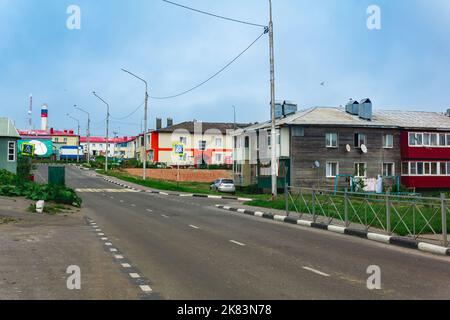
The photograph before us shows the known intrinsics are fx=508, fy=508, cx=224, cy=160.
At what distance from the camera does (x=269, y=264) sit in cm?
977

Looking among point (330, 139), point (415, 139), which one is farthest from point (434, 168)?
point (330, 139)

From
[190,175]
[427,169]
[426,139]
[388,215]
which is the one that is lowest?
[388,215]

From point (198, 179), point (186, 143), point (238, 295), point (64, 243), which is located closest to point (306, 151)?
point (198, 179)

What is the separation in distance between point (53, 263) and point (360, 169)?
39254 mm

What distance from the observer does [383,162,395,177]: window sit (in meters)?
46.8

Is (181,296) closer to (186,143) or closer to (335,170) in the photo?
(335,170)

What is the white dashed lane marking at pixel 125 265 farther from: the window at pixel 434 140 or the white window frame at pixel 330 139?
the window at pixel 434 140

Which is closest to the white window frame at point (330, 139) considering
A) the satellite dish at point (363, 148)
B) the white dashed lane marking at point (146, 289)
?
the satellite dish at point (363, 148)

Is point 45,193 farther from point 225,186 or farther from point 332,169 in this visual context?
point 332,169

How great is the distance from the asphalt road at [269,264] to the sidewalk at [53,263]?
1.90ft

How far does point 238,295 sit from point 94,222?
39.6ft

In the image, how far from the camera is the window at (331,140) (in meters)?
45.1

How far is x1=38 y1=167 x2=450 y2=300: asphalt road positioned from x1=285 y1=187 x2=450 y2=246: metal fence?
1143 millimetres
